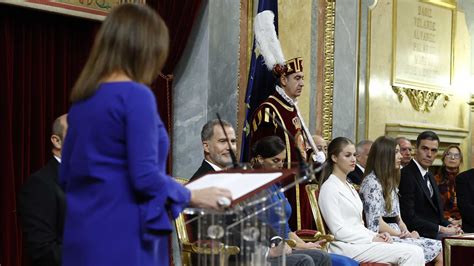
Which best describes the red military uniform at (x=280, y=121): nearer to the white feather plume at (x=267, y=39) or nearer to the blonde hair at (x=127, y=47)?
the white feather plume at (x=267, y=39)

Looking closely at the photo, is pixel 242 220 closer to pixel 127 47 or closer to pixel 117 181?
pixel 117 181

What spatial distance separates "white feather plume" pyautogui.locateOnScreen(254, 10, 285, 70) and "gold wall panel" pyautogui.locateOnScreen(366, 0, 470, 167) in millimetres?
2607

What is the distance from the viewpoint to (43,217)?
12.5ft

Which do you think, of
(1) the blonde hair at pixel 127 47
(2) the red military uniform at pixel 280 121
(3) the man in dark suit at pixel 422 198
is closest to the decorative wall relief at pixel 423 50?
(3) the man in dark suit at pixel 422 198

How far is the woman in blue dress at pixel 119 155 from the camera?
8.30 ft

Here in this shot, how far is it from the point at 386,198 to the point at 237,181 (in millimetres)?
3937

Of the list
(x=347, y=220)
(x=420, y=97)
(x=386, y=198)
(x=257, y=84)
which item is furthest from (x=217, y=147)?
(x=420, y=97)

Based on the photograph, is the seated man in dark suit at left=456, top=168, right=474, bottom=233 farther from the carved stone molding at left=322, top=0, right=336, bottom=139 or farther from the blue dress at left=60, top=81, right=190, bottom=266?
the blue dress at left=60, top=81, right=190, bottom=266

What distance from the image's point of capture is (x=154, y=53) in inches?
103

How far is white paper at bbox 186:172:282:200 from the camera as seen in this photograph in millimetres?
2760

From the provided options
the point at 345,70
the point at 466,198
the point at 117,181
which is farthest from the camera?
the point at 345,70

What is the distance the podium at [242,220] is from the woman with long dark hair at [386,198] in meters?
3.10

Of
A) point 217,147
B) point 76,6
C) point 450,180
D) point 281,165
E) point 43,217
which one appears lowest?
point 450,180

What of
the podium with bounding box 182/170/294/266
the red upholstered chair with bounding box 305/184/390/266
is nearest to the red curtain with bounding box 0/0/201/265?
the red upholstered chair with bounding box 305/184/390/266
